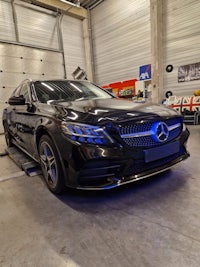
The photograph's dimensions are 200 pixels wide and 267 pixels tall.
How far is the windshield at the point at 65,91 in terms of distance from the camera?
84.4 inches

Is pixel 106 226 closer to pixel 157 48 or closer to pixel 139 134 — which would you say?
pixel 139 134

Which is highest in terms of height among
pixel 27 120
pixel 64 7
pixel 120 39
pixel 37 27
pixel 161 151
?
pixel 64 7

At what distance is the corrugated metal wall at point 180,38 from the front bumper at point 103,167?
5.93 metres

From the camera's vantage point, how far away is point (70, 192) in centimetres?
173

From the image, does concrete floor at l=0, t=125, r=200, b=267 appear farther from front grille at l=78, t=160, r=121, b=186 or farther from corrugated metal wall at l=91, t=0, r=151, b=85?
corrugated metal wall at l=91, t=0, r=151, b=85

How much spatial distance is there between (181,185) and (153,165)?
425 mm

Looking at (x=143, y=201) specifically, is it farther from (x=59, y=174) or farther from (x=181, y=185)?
(x=59, y=174)

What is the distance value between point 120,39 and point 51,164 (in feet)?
25.7

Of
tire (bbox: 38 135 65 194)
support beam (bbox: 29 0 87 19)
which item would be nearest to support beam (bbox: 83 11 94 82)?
support beam (bbox: 29 0 87 19)

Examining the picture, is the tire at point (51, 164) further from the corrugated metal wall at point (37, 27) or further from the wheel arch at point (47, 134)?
the corrugated metal wall at point (37, 27)

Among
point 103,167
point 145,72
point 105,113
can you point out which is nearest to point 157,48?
point 145,72

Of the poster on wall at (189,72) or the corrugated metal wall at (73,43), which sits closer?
the poster on wall at (189,72)

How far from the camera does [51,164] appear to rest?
1708mm

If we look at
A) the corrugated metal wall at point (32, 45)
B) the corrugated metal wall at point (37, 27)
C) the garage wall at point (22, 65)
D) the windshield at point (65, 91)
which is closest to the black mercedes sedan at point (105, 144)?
the windshield at point (65, 91)
